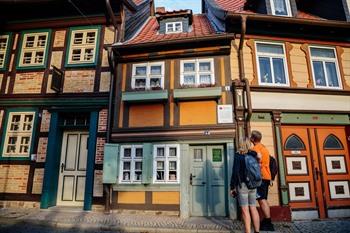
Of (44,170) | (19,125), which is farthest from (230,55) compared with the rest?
(19,125)

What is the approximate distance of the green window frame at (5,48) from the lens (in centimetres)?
894

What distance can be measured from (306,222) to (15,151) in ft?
31.1

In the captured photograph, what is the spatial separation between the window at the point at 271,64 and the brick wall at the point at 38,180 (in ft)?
25.9

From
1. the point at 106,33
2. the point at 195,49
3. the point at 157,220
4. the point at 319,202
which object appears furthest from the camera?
the point at 106,33

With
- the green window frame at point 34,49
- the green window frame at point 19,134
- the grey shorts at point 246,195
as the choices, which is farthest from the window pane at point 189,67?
the green window frame at point 19,134

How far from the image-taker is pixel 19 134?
8219 millimetres

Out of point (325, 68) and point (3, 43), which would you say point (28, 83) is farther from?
point (325, 68)

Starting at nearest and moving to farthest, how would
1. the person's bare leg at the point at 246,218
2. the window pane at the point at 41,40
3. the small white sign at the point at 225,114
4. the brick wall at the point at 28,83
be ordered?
1. the person's bare leg at the point at 246,218
2. the small white sign at the point at 225,114
3. the brick wall at the point at 28,83
4. the window pane at the point at 41,40

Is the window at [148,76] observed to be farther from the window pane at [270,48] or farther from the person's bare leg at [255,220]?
the person's bare leg at [255,220]

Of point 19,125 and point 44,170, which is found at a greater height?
point 19,125

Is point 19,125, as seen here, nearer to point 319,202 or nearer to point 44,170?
point 44,170

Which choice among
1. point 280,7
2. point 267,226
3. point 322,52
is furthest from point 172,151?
point 280,7

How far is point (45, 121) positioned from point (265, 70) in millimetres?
7793

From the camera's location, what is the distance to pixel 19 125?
27.2ft
